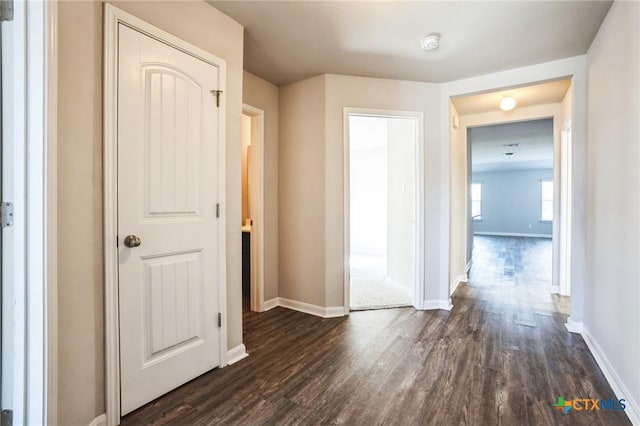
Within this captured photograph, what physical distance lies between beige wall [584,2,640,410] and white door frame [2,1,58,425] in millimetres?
2784

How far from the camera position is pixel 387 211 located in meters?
→ 4.52

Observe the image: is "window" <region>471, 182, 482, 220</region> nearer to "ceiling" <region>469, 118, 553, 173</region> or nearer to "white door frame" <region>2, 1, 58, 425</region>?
"ceiling" <region>469, 118, 553, 173</region>

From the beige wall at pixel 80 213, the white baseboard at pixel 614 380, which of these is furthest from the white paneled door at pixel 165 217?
the white baseboard at pixel 614 380

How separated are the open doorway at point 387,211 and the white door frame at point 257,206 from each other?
0.92 meters

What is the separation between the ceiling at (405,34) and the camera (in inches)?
78.2

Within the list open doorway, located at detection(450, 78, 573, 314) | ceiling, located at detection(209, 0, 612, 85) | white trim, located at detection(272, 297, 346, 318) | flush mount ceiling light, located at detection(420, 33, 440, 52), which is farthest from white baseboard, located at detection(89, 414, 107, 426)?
open doorway, located at detection(450, 78, 573, 314)

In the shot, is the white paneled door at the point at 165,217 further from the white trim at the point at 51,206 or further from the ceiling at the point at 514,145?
the ceiling at the point at 514,145

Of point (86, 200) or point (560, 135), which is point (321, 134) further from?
point (560, 135)

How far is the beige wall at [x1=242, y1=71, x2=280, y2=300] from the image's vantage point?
10.6ft

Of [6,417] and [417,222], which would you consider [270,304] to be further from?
[6,417]

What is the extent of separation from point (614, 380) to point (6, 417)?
10.5 feet

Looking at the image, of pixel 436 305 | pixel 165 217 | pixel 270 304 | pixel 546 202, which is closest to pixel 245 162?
pixel 270 304

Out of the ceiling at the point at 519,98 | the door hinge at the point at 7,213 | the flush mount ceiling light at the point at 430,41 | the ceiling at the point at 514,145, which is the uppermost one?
the ceiling at the point at 514,145

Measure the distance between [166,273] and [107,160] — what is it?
70 cm
